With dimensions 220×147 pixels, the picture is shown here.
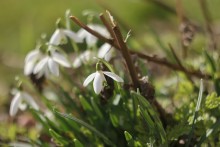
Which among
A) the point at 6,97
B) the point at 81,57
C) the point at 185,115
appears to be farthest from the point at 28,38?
the point at 185,115

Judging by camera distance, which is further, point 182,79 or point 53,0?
point 53,0

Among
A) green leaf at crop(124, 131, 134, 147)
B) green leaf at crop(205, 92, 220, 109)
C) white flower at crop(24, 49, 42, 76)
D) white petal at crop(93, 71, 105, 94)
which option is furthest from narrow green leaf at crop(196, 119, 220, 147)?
white flower at crop(24, 49, 42, 76)

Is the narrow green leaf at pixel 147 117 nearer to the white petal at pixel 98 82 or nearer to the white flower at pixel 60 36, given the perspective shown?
the white petal at pixel 98 82

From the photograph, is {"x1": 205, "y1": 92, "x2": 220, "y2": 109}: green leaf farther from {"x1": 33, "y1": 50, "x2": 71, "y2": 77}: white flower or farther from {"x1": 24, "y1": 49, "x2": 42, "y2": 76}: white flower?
{"x1": 24, "y1": 49, "x2": 42, "y2": 76}: white flower

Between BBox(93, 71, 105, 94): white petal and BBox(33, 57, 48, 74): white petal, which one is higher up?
BBox(93, 71, 105, 94): white petal

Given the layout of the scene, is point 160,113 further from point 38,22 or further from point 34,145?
point 38,22

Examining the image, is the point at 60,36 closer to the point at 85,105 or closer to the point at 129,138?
the point at 85,105
